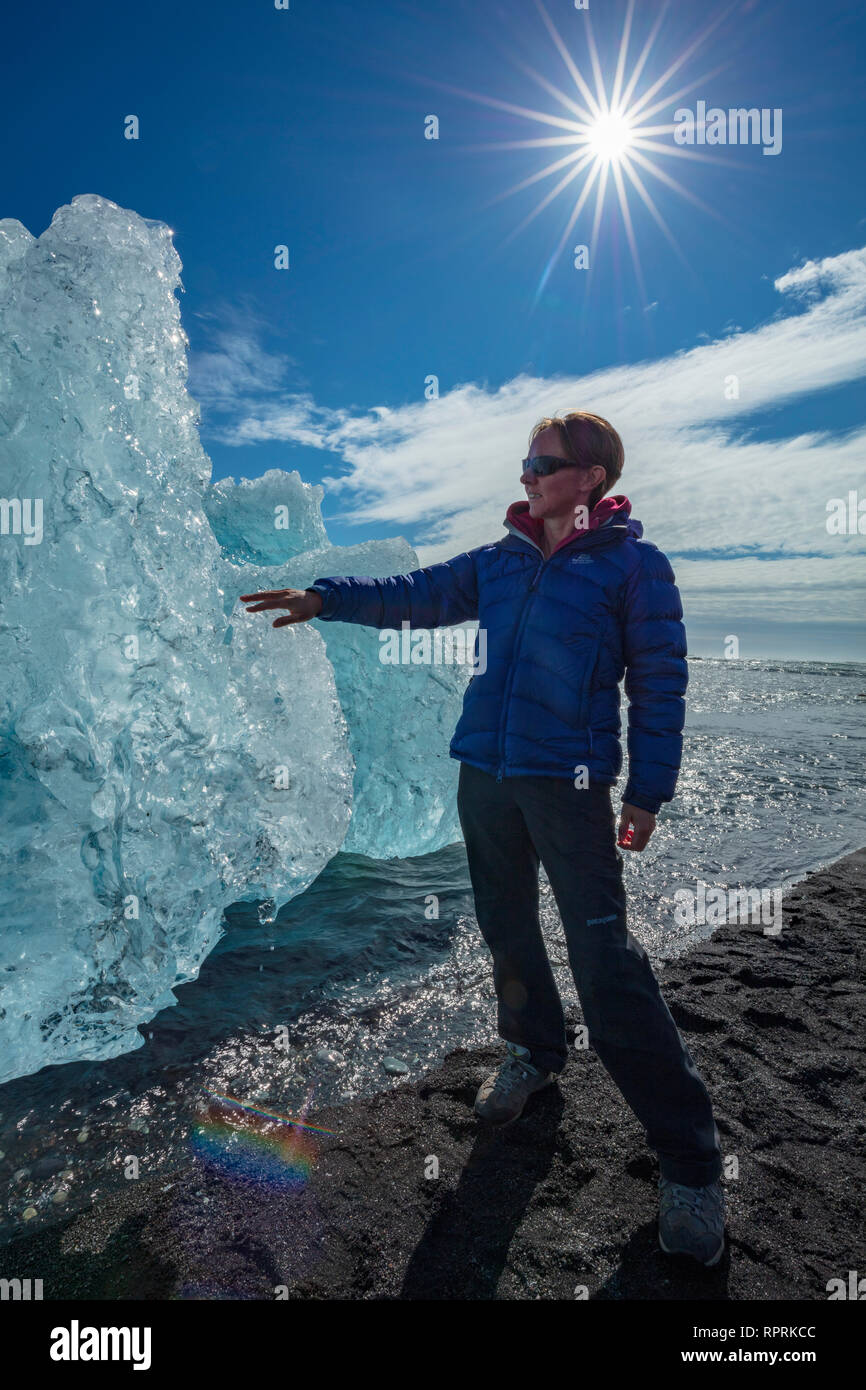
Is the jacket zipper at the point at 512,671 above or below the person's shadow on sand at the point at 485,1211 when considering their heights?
above

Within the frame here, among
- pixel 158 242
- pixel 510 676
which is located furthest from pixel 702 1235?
pixel 158 242

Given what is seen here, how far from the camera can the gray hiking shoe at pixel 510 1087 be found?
2.76 meters

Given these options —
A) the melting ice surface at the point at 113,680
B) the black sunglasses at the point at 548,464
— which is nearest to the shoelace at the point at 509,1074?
the melting ice surface at the point at 113,680

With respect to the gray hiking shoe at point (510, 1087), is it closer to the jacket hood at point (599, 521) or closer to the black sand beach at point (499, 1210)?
the black sand beach at point (499, 1210)

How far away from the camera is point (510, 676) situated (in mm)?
2617

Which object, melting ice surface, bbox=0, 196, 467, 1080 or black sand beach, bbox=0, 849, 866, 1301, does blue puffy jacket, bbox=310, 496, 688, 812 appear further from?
melting ice surface, bbox=0, 196, 467, 1080

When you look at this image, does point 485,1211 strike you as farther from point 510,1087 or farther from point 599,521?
point 599,521

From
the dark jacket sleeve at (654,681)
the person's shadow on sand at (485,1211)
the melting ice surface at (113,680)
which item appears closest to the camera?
the person's shadow on sand at (485,1211)

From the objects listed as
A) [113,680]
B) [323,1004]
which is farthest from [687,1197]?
[113,680]

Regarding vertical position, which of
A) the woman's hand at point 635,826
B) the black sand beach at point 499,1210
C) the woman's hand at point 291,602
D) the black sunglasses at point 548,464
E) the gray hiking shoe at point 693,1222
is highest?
the black sunglasses at point 548,464

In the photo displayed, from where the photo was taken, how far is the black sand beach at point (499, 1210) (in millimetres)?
2055

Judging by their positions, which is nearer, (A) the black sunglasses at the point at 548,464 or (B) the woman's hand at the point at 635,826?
(B) the woman's hand at the point at 635,826

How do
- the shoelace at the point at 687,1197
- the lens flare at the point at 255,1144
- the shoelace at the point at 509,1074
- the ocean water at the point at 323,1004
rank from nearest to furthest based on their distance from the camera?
the shoelace at the point at 687,1197 < the lens flare at the point at 255,1144 < the ocean water at the point at 323,1004 < the shoelace at the point at 509,1074

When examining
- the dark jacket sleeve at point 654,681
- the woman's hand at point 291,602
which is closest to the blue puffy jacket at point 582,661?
the dark jacket sleeve at point 654,681
